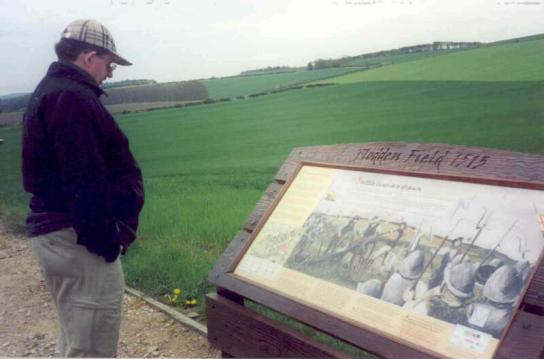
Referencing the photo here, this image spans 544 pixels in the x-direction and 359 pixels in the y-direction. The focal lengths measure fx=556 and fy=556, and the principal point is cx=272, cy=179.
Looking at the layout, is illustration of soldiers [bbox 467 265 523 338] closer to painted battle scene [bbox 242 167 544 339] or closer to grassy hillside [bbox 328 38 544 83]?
painted battle scene [bbox 242 167 544 339]

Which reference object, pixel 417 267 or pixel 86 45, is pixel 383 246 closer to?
pixel 417 267

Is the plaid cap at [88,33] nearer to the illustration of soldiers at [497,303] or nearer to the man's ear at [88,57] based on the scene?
the man's ear at [88,57]

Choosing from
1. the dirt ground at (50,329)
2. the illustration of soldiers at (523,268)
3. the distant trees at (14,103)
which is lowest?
the dirt ground at (50,329)

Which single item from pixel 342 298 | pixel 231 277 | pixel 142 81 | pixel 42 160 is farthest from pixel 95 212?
pixel 142 81

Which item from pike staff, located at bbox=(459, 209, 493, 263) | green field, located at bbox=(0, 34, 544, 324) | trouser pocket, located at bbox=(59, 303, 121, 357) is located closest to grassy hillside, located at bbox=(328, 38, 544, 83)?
green field, located at bbox=(0, 34, 544, 324)

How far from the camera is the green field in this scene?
3193mm

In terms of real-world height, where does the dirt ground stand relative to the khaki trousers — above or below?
below

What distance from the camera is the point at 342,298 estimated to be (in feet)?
6.73

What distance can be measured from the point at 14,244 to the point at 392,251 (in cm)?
515

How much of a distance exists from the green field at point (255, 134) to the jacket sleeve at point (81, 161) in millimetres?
1937

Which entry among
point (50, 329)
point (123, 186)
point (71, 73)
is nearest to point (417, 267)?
point (123, 186)

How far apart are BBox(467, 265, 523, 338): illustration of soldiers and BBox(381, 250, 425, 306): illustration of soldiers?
0.23m

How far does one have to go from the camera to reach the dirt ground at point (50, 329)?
12.1 ft

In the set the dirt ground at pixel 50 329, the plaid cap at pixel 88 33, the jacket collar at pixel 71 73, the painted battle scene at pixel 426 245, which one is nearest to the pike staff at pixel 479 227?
the painted battle scene at pixel 426 245
